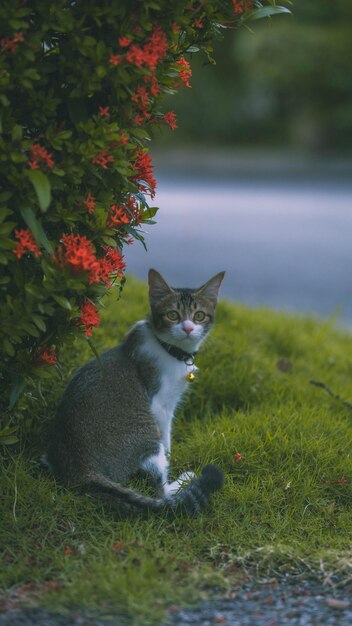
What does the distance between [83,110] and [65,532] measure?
1.56m

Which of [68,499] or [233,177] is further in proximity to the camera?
[233,177]

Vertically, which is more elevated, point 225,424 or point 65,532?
point 225,424

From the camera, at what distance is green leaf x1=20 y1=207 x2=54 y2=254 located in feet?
10.0

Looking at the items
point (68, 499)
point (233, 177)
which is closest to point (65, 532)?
point (68, 499)

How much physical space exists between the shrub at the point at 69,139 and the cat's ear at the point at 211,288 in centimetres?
76

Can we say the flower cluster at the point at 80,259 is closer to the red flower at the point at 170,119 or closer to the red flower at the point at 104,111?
the red flower at the point at 104,111

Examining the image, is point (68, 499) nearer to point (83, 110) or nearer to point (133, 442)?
point (133, 442)

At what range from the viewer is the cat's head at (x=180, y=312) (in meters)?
4.12

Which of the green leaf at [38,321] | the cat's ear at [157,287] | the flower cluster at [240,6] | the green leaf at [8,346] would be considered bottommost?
the green leaf at [8,346]

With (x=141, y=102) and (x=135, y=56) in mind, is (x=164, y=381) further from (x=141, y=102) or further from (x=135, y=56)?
(x=135, y=56)

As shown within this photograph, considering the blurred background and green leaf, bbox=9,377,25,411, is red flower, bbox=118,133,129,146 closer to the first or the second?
green leaf, bbox=9,377,25,411

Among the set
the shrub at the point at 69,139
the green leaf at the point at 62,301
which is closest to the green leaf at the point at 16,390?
the shrub at the point at 69,139

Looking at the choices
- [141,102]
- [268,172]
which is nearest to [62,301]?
[141,102]

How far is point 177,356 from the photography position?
418 cm
